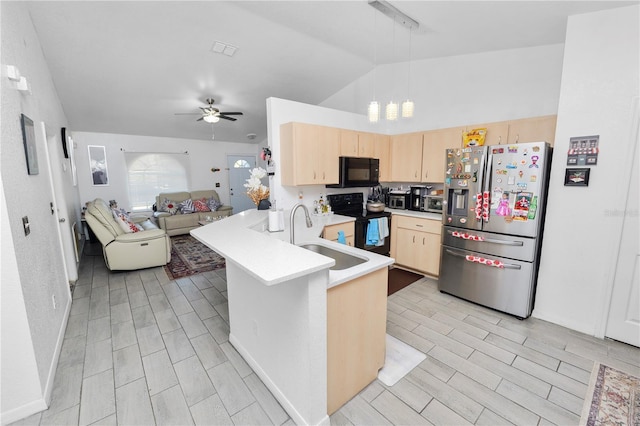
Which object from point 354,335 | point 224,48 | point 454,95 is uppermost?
point 224,48

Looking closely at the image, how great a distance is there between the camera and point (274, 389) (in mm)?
1685

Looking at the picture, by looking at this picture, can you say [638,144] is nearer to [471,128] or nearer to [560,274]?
[560,274]

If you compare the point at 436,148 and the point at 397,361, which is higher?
the point at 436,148

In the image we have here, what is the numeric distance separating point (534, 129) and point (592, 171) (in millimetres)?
924

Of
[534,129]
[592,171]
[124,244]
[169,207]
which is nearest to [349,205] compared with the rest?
[534,129]

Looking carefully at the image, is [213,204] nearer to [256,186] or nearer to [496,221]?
[256,186]

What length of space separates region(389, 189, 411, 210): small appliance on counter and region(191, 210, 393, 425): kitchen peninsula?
2.44m

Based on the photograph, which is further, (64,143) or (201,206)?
(201,206)

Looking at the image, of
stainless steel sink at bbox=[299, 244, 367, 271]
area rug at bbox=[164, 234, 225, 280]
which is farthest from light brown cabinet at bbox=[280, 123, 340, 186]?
area rug at bbox=[164, 234, 225, 280]

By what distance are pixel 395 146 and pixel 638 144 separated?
2.55 metres

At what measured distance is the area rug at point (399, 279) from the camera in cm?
330

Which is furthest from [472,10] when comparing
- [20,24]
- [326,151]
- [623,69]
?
[20,24]

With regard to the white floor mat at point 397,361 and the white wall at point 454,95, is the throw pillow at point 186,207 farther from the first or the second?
the white floor mat at point 397,361

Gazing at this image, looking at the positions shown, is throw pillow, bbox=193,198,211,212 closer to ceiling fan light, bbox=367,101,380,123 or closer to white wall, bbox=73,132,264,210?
white wall, bbox=73,132,264,210
